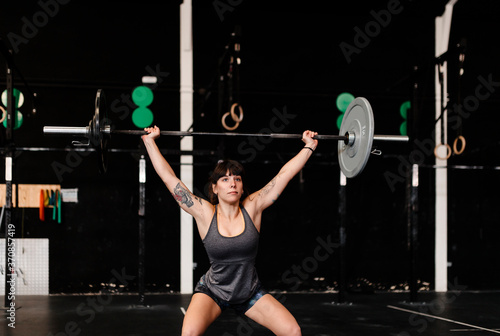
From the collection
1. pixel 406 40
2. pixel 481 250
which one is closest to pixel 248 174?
pixel 406 40

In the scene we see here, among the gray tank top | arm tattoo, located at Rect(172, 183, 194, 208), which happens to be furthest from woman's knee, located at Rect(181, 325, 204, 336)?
arm tattoo, located at Rect(172, 183, 194, 208)

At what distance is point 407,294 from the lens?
6.60m

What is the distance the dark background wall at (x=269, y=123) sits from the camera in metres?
6.44

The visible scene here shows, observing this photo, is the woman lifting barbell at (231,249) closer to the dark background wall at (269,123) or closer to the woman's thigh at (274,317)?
the woman's thigh at (274,317)

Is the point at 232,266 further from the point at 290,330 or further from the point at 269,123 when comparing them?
the point at 269,123

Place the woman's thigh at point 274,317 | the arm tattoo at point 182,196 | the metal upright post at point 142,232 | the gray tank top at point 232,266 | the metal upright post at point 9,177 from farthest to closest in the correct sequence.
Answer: the metal upright post at point 142,232
the metal upright post at point 9,177
the arm tattoo at point 182,196
the gray tank top at point 232,266
the woman's thigh at point 274,317

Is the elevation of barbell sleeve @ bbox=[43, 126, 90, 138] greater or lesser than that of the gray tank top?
greater

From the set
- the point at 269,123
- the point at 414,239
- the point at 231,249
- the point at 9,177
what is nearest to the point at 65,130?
the point at 231,249

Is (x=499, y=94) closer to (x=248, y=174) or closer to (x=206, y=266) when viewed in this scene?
(x=248, y=174)

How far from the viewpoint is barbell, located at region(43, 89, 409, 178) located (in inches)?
125

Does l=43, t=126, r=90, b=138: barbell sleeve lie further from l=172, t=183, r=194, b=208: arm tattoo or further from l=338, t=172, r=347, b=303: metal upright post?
l=338, t=172, r=347, b=303: metal upright post

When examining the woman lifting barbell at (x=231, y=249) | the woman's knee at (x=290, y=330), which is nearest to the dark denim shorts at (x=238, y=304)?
the woman lifting barbell at (x=231, y=249)

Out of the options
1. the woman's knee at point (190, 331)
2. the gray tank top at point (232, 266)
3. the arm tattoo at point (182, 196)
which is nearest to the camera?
the woman's knee at point (190, 331)

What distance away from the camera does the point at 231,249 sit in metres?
2.85
